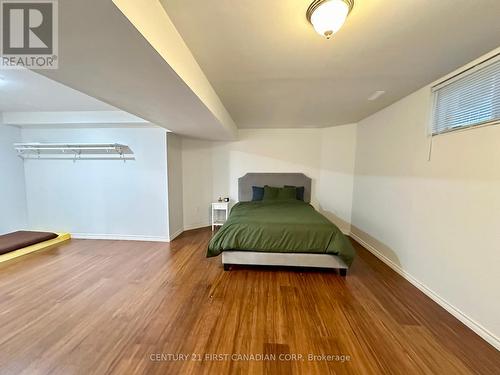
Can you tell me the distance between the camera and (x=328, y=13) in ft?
3.72

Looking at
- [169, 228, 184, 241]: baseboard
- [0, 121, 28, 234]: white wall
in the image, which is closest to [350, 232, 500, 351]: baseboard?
[169, 228, 184, 241]: baseboard

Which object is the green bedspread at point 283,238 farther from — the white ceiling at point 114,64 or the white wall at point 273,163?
the white wall at point 273,163

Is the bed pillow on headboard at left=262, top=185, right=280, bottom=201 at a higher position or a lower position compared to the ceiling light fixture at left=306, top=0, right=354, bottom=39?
lower

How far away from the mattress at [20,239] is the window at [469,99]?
18.8ft

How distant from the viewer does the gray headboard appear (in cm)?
460

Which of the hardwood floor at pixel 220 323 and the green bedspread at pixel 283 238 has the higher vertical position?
the green bedspread at pixel 283 238

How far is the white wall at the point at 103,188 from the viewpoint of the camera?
3744 mm

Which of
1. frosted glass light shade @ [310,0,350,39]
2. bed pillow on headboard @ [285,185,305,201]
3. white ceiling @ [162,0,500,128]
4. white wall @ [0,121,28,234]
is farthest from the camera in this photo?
bed pillow on headboard @ [285,185,305,201]

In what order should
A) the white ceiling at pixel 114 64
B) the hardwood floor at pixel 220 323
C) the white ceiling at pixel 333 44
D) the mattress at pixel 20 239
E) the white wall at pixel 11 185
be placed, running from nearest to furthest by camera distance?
the white ceiling at pixel 114 64 < the white ceiling at pixel 333 44 < the hardwood floor at pixel 220 323 < the mattress at pixel 20 239 < the white wall at pixel 11 185

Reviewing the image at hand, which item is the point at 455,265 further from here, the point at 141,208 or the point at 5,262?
the point at 5,262

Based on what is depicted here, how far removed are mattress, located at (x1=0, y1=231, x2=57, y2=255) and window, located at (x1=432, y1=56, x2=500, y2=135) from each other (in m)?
5.73

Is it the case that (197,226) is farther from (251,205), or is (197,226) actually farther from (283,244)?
(283,244)

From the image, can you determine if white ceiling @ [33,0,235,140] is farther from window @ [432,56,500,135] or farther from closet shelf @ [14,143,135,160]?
window @ [432,56,500,135]

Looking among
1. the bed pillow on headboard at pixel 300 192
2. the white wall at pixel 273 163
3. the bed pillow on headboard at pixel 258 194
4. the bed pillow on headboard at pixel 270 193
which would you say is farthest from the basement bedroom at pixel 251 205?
the bed pillow on headboard at pixel 300 192
